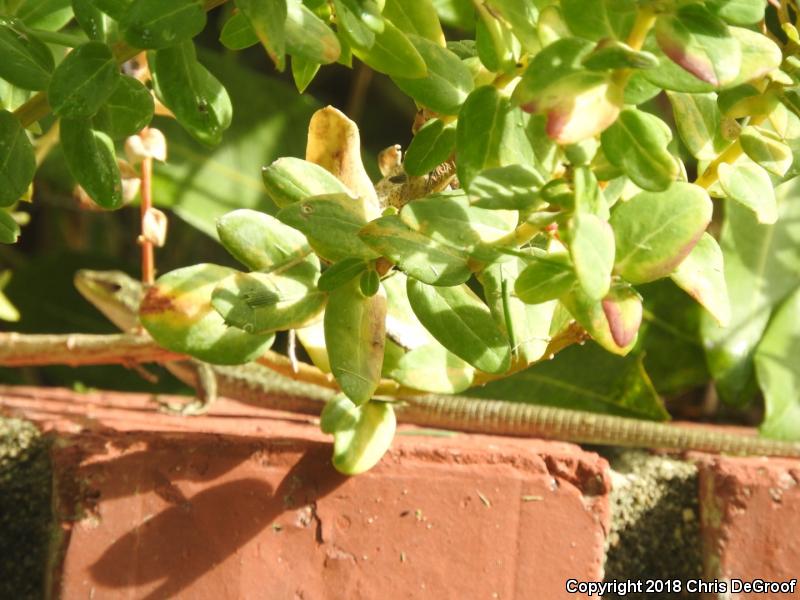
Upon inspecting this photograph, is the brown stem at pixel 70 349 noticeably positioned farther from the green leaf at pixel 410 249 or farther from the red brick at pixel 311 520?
the green leaf at pixel 410 249

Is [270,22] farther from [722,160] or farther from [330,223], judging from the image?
[722,160]

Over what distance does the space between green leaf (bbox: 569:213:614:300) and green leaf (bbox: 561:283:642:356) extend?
0.20 ft

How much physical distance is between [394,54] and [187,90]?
0.13 metres

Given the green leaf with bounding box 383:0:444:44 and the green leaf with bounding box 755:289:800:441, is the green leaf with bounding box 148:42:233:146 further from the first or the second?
the green leaf with bounding box 755:289:800:441

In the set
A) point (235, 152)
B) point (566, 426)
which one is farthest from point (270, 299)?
point (235, 152)

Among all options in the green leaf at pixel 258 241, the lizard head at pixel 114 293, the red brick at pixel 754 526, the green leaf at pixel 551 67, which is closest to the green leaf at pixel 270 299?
the green leaf at pixel 258 241

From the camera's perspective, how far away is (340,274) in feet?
1.87

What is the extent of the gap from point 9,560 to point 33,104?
1.54 ft

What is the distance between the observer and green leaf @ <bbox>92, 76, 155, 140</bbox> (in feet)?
1.93

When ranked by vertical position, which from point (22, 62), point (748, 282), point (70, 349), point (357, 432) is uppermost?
point (22, 62)

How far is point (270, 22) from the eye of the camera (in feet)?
1.43

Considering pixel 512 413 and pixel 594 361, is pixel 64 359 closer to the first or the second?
pixel 512 413

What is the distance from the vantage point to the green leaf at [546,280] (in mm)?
496

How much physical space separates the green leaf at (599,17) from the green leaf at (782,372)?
866 mm
